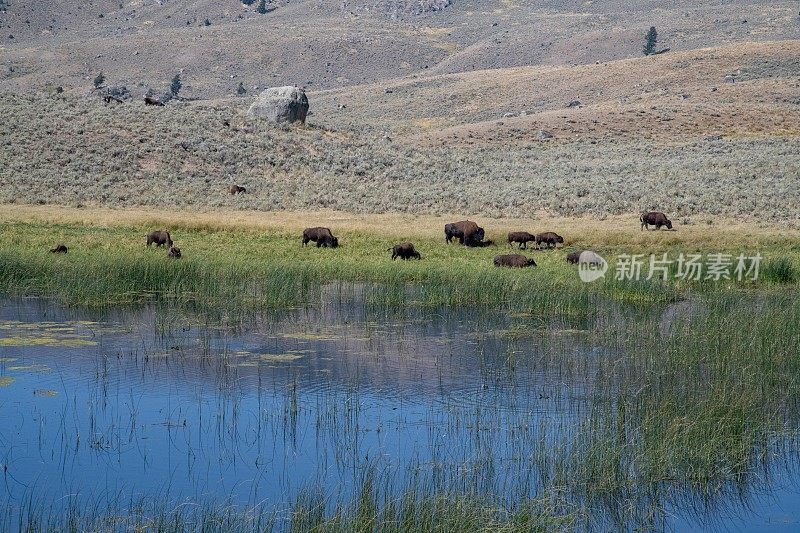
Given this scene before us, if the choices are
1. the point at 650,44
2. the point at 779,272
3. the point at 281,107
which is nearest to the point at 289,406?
the point at 779,272

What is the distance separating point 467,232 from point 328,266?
25.3ft

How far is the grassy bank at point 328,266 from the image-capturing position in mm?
22781

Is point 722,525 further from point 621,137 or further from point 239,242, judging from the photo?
point 621,137

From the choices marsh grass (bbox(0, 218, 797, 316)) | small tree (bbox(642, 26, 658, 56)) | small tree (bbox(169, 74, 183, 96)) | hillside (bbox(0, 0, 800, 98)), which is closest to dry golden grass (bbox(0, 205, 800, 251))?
marsh grass (bbox(0, 218, 797, 316))

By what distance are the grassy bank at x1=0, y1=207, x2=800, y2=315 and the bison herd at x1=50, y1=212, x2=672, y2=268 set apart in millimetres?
443

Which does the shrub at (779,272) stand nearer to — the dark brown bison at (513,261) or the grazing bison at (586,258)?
the grazing bison at (586,258)

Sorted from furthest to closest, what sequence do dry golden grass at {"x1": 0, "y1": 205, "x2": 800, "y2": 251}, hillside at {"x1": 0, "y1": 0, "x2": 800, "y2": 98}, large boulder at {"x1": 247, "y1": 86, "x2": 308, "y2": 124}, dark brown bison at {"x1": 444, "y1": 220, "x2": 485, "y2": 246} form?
hillside at {"x1": 0, "y1": 0, "x2": 800, "y2": 98}
large boulder at {"x1": 247, "y1": 86, "x2": 308, "y2": 124}
dry golden grass at {"x1": 0, "y1": 205, "x2": 800, "y2": 251}
dark brown bison at {"x1": 444, "y1": 220, "x2": 485, "y2": 246}

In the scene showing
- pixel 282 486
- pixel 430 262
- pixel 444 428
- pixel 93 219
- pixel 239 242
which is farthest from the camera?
pixel 93 219

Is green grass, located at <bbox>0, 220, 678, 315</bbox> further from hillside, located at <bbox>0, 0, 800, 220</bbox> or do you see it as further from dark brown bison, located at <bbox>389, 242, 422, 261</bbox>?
hillside, located at <bbox>0, 0, 800, 220</bbox>

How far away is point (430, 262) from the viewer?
28125 millimetres

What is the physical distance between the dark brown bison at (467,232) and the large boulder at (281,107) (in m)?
34.9

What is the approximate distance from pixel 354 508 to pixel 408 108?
9638cm

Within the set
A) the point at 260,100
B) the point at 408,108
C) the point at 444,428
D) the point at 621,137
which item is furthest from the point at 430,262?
the point at 408,108

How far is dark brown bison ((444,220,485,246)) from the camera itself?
108 feet
